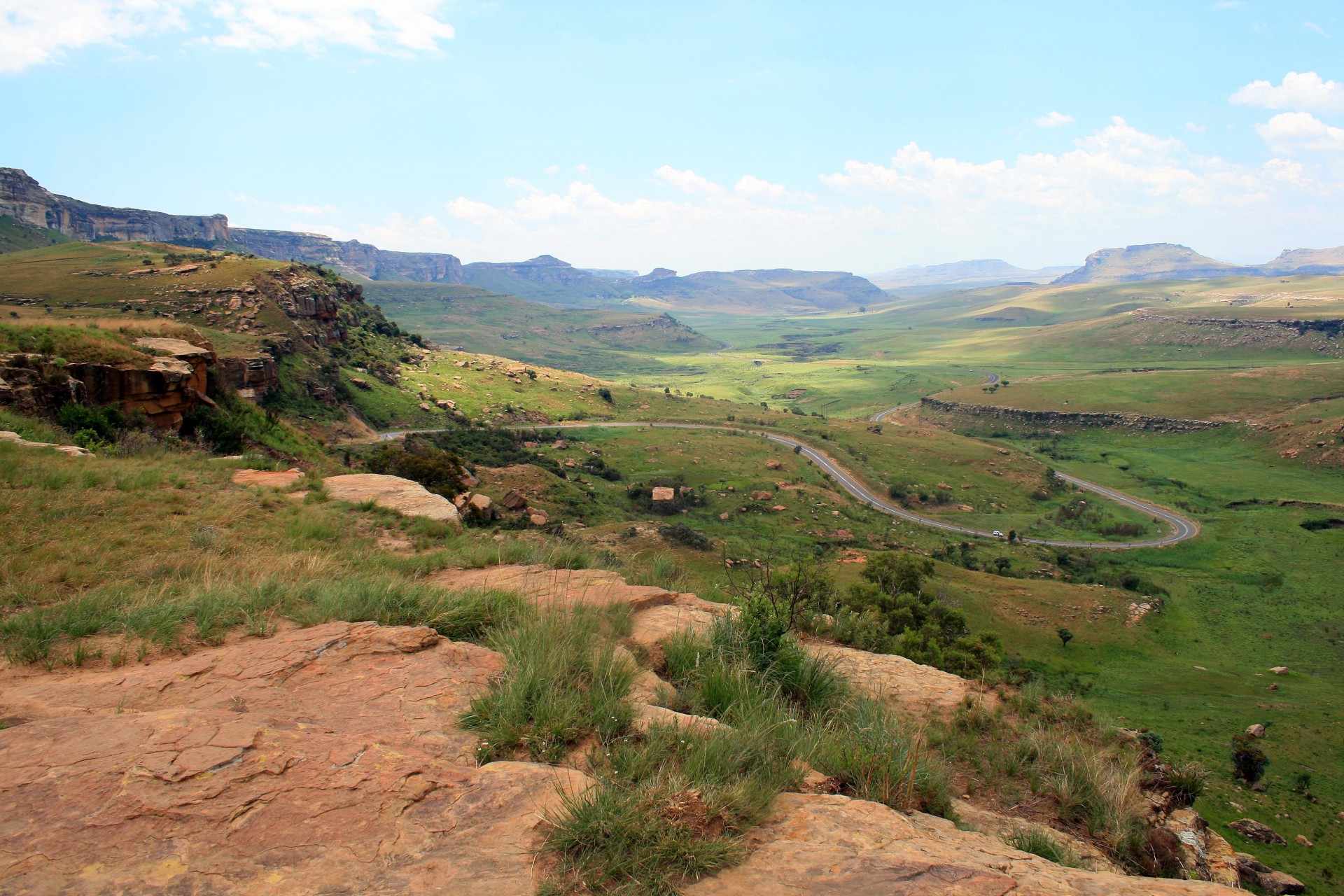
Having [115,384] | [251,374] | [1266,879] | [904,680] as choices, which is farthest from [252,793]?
[251,374]

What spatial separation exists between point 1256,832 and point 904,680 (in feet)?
51.5

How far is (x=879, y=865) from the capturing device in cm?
369

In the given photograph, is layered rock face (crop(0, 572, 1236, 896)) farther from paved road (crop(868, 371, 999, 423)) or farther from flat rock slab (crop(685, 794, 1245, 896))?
paved road (crop(868, 371, 999, 423))

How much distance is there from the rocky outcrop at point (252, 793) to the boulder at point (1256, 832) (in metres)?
22.5

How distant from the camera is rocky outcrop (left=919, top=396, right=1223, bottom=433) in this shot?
93.8 metres

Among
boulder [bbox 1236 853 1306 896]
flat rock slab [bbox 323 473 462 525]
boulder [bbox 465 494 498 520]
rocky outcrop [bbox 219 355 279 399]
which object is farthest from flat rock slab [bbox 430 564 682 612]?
rocky outcrop [bbox 219 355 279 399]

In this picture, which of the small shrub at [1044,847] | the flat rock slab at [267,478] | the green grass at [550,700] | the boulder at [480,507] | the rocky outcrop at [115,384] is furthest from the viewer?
the boulder at [480,507]

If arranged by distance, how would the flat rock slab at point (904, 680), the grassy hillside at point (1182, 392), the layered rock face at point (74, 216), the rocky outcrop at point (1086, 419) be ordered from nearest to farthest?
1. the flat rock slab at point (904, 680)
2. the grassy hillside at point (1182, 392)
3. the rocky outcrop at point (1086, 419)
4. the layered rock face at point (74, 216)

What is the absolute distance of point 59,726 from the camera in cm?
412

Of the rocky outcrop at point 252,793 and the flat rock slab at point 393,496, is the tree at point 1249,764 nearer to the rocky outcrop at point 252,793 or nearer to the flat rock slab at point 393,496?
the flat rock slab at point 393,496

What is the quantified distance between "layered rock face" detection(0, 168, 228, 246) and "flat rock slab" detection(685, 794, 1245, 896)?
8333 inches

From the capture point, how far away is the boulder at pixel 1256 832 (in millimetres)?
17094

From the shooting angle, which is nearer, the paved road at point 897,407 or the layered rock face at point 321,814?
the layered rock face at point 321,814

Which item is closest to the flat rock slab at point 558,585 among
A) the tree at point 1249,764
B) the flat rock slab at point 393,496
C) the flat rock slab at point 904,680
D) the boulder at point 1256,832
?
the flat rock slab at point 904,680
